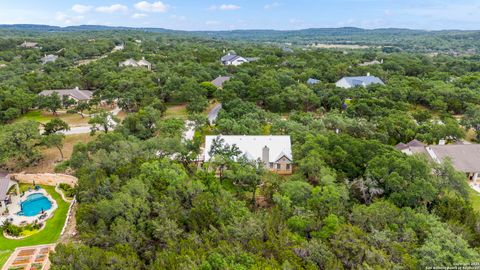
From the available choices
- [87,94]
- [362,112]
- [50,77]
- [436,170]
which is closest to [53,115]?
[87,94]

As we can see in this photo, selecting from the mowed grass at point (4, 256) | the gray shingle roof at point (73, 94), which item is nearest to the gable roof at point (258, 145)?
the mowed grass at point (4, 256)

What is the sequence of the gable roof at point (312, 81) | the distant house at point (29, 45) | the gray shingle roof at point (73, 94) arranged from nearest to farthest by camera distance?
the gray shingle roof at point (73, 94), the gable roof at point (312, 81), the distant house at point (29, 45)

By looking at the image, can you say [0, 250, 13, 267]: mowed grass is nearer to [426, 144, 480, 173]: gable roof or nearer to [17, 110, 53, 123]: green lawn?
[17, 110, 53, 123]: green lawn

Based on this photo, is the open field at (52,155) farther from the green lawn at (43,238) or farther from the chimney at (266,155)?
the chimney at (266,155)

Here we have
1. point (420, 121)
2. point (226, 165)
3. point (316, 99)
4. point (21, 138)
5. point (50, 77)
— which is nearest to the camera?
point (226, 165)

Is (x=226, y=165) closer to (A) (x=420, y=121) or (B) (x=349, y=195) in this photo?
(B) (x=349, y=195)
